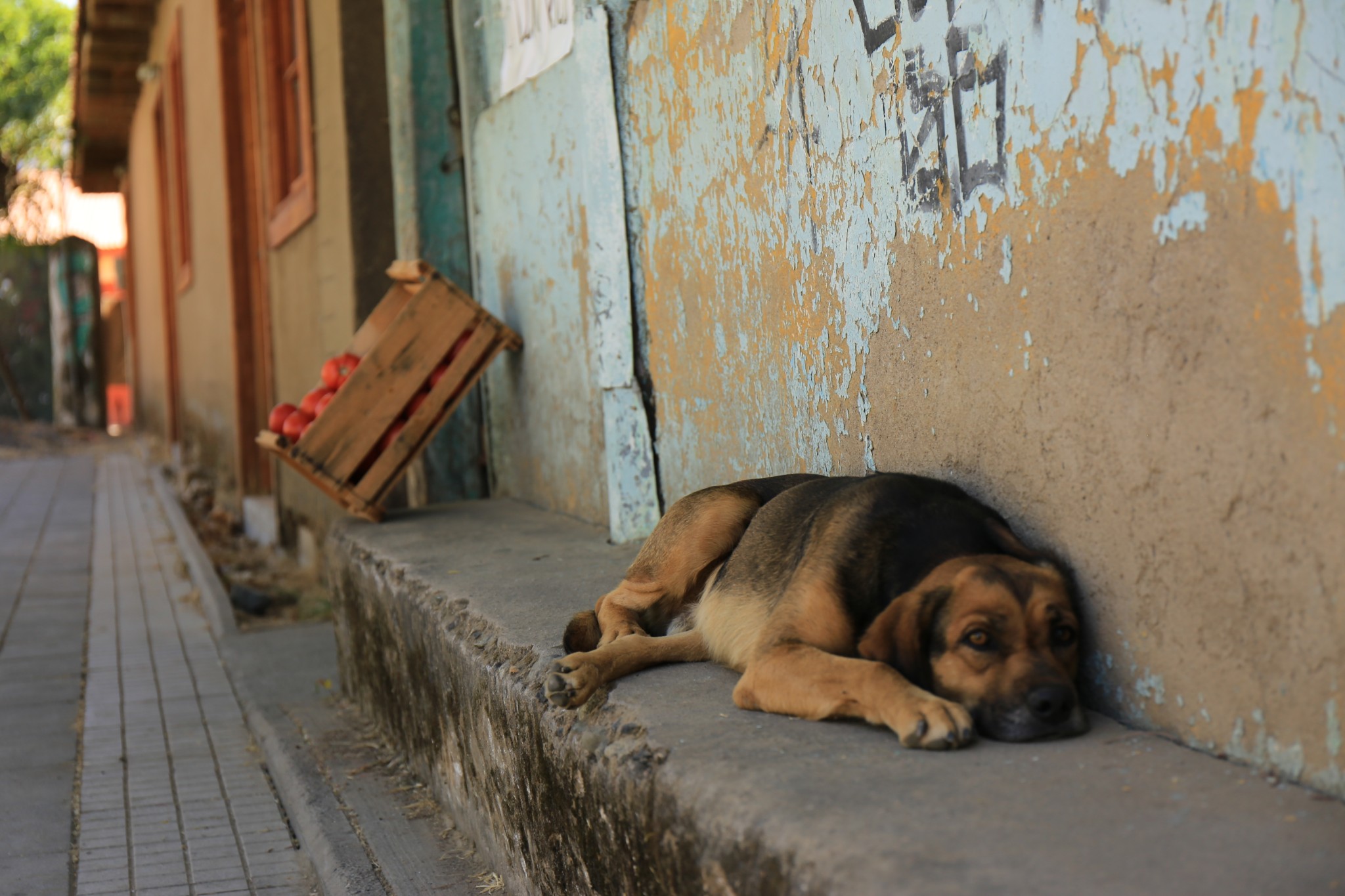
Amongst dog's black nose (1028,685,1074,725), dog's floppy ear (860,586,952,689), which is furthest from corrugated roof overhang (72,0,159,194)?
dog's black nose (1028,685,1074,725)

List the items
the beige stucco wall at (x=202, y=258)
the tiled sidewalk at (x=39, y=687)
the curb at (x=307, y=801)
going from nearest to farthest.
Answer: the curb at (x=307, y=801)
the tiled sidewalk at (x=39, y=687)
the beige stucco wall at (x=202, y=258)

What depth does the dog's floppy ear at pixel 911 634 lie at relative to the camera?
2.45 m

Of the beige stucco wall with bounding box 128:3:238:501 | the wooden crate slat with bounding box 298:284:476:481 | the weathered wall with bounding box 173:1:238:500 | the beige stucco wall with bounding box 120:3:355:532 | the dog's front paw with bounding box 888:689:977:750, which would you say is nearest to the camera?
the dog's front paw with bounding box 888:689:977:750

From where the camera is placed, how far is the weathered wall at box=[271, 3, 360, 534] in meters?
7.22

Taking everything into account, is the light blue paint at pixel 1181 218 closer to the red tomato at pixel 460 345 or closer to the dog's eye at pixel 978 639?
the dog's eye at pixel 978 639

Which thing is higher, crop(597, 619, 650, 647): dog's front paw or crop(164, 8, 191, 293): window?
crop(164, 8, 191, 293): window

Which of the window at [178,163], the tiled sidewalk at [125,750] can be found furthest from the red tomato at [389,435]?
the window at [178,163]

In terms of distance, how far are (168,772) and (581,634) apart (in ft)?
8.27

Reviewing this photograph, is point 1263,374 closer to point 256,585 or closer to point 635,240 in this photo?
point 635,240

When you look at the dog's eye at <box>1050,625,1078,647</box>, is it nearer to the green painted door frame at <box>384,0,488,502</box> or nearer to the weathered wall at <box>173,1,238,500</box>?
the green painted door frame at <box>384,0,488,502</box>

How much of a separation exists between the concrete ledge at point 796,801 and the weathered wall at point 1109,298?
253 millimetres

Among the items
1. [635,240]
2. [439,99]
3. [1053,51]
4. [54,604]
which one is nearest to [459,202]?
[439,99]

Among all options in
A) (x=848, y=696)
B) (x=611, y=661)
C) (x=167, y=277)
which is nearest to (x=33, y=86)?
(x=167, y=277)

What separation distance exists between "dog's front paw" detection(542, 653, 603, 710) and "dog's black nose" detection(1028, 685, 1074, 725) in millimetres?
1061
